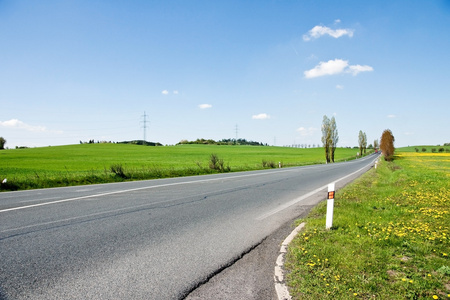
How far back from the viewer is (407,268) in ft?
12.0

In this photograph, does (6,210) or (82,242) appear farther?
(6,210)

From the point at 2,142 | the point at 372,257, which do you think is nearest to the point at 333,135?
the point at 372,257

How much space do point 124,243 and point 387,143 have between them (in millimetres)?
74167

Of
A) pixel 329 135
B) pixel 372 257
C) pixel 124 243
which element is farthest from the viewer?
pixel 329 135

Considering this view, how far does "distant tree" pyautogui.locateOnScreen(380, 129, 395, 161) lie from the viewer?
65125mm

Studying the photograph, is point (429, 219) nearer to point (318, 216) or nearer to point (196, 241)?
point (318, 216)

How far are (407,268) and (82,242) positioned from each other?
515cm

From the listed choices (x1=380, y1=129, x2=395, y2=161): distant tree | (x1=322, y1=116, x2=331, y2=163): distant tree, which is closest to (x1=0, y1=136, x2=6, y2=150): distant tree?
(x1=322, y1=116, x2=331, y2=163): distant tree

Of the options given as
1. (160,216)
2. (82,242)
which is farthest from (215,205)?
(82,242)

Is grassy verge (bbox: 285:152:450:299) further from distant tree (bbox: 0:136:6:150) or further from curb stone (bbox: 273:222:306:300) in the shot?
distant tree (bbox: 0:136:6:150)

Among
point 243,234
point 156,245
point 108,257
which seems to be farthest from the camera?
point 243,234

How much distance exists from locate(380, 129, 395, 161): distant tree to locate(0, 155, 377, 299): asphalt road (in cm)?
6840

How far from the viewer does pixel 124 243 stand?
4.59 m

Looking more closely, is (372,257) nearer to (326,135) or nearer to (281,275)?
(281,275)
